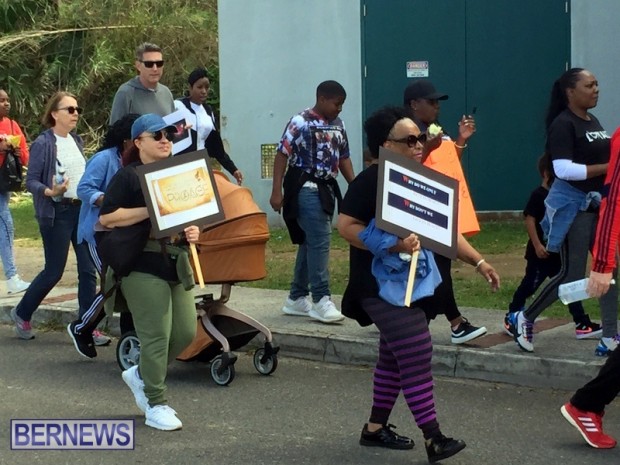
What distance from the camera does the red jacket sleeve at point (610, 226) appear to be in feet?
18.7

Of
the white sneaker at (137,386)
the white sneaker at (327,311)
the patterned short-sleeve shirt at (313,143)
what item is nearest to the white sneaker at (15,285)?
the white sneaker at (327,311)

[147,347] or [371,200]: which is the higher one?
[371,200]

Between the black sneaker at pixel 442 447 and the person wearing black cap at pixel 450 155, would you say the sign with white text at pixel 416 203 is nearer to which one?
the black sneaker at pixel 442 447

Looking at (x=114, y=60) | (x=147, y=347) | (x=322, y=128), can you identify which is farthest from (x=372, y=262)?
(x=114, y=60)

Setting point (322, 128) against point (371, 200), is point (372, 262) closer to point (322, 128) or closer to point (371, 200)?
point (371, 200)

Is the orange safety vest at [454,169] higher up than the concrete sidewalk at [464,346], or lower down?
higher up

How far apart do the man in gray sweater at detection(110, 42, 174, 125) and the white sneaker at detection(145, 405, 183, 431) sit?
3.15m

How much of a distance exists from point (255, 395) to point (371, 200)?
2093mm

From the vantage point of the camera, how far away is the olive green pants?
6.55m

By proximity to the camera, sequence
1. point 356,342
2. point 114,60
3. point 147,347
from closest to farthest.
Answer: point 147,347, point 356,342, point 114,60

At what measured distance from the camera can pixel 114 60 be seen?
21156mm

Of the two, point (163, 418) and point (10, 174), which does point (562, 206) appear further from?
point (10, 174)

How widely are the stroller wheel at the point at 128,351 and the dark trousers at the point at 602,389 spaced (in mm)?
3037

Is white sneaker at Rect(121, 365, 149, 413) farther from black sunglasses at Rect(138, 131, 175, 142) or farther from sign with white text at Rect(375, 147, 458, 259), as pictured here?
sign with white text at Rect(375, 147, 458, 259)
